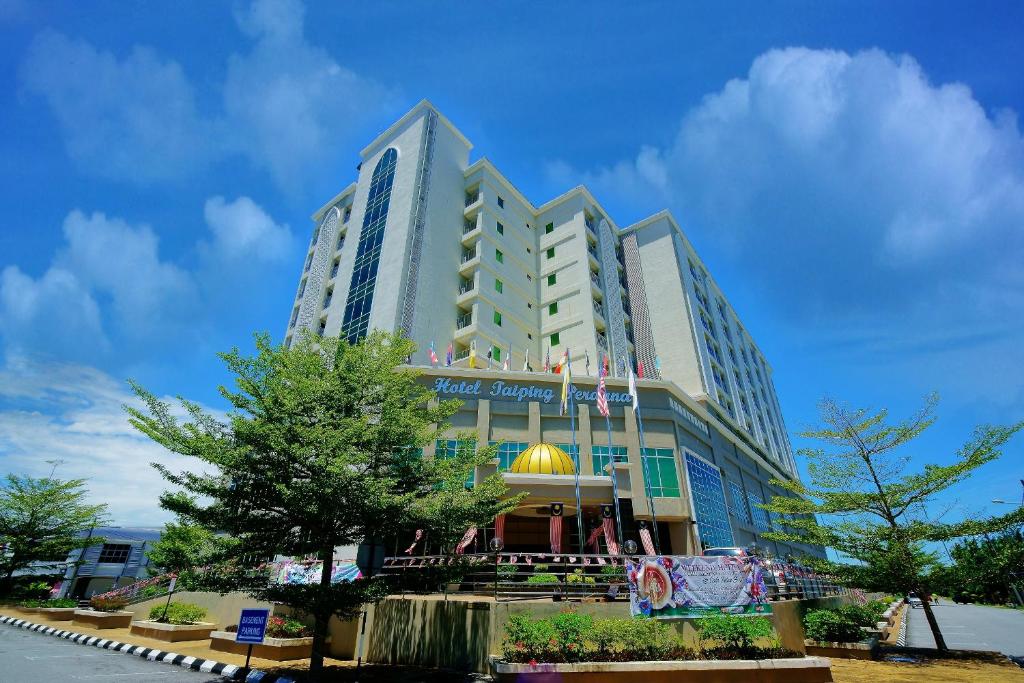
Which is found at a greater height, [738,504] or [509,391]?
[509,391]

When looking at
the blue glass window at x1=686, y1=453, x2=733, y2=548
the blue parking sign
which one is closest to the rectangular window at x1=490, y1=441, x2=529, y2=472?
the blue glass window at x1=686, y1=453, x2=733, y2=548

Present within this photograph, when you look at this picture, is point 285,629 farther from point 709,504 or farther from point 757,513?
point 757,513

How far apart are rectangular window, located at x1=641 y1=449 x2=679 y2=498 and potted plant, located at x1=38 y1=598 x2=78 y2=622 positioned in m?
32.7

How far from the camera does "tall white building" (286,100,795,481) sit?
42.6 metres

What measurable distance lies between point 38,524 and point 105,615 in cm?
1302

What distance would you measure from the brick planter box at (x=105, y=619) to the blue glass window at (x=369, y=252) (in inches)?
880

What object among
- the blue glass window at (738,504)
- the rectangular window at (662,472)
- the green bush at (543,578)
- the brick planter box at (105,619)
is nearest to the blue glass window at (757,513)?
the blue glass window at (738,504)

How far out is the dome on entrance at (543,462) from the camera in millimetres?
26594

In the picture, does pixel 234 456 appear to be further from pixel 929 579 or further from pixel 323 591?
pixel 929 579

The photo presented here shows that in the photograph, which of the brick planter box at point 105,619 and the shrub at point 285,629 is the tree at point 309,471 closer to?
the shrub at point 285,629

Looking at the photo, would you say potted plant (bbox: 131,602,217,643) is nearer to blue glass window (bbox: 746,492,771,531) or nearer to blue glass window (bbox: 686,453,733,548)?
blue glass window (bbox: 686,453,733,548)

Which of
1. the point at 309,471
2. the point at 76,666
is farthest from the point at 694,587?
the point at 76,666

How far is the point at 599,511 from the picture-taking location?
28.0 meters

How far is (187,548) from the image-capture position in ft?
52.1
